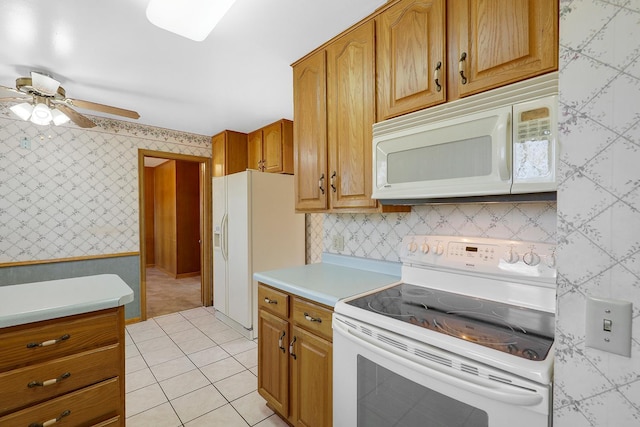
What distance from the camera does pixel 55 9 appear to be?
157 centimetres

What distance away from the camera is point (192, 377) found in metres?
2.37

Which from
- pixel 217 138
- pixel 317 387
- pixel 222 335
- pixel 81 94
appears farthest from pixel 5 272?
pixel 317 387

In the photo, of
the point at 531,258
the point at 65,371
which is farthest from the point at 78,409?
the point at 531,258

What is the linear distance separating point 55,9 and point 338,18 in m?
1.52

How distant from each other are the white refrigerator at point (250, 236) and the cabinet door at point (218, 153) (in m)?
0.45

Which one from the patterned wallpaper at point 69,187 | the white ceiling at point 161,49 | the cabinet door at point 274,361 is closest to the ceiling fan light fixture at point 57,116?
the white ceiling at point 161,49

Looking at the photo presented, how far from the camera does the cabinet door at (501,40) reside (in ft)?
3.41

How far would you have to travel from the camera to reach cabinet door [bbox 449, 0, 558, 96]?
3.41 ft

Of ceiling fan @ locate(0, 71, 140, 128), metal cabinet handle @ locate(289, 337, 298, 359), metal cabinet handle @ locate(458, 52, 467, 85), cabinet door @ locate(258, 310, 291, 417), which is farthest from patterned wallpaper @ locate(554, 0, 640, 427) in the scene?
ceiling fan @ locate(0, 71, 140, 128)

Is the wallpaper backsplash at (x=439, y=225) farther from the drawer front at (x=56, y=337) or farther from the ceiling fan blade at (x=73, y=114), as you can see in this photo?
the ceiling fan blade at (x=73, y=114)

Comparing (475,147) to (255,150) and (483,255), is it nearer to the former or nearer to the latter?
(483,255)

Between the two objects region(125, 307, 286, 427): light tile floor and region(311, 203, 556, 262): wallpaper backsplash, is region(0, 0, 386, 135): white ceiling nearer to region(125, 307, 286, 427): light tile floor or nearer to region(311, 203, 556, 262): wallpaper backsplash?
region(311, 203, 556, 262): wallpaper backsplash

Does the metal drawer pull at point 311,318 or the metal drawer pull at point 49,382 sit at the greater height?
the metal drawer pull at point 311,318

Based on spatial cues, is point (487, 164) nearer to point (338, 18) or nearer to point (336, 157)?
point (336, 157)
